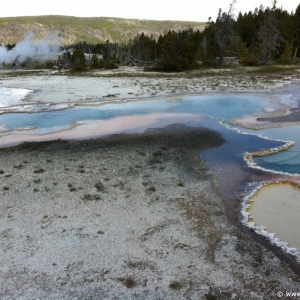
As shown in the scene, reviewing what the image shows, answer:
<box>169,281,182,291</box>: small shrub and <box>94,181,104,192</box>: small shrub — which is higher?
<box>169,281,182,291</box>: small shrub

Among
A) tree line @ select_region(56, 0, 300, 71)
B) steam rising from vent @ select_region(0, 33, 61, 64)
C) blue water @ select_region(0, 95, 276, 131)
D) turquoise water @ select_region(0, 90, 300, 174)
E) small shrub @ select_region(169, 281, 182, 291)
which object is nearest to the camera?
small shrub @ select_region(169, 281, 182, 291)

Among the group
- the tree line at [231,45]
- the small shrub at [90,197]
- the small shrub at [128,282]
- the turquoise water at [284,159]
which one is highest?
the tree line at [231,45]

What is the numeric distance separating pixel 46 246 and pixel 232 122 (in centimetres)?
1475

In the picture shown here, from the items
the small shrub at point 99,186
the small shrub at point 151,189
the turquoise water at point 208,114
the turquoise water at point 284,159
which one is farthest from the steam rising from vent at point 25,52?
the small shrub at point 151,189

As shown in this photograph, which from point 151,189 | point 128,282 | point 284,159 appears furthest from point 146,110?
point 128,282

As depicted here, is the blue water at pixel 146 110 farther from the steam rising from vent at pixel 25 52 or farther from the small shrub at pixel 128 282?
the steam rising from vent at pixel 25 52

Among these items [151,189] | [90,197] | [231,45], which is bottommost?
[90,197]

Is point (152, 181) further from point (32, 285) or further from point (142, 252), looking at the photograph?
point (32, 285)

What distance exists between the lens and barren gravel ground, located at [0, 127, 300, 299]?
264 inches

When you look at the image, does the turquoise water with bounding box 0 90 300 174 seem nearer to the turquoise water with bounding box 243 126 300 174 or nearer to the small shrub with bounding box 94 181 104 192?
the turquoise water with bounding box 243 126 300 174

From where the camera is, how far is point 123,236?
8.39 m

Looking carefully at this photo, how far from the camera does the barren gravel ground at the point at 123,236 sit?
22.0 feet

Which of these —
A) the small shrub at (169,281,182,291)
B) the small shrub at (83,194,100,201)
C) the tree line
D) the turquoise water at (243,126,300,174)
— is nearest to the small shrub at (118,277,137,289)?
the small shrub at (169,281,182,291)

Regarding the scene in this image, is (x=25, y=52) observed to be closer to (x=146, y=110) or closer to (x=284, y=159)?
(x=146, y=110)
